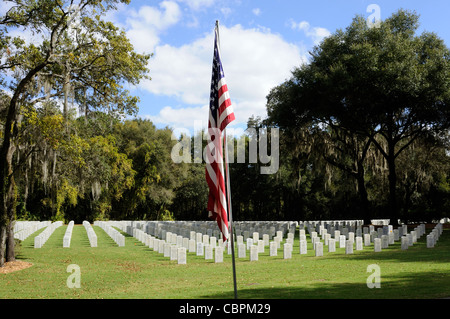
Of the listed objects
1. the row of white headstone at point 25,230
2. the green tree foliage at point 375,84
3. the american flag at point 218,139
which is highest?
the green tree foliage at point 375,84

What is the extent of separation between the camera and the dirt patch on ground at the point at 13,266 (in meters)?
15.9

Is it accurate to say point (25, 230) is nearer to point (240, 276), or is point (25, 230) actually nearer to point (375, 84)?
point (240, 276)

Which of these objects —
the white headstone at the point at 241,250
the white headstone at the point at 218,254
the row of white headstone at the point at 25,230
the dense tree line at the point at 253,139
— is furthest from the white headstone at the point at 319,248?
the row of white headstone at the point at 25,230

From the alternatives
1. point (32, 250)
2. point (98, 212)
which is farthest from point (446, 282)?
point (98, 212)

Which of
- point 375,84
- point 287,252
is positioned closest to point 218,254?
point 287,252

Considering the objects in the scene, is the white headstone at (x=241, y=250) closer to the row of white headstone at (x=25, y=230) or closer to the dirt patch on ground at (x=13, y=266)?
the dirt patch on ground at (x=13, y=266)

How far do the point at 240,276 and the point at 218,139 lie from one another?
6.64 meters

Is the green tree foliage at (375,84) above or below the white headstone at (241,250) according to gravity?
above

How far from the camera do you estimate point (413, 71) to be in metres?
27.2

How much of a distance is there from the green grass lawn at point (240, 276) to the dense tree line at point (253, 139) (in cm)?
342

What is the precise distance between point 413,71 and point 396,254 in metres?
14.3

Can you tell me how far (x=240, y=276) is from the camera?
13.6 m

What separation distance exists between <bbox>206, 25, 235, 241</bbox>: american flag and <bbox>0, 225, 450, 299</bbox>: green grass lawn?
2.78 m

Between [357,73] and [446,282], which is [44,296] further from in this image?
[357,73]
